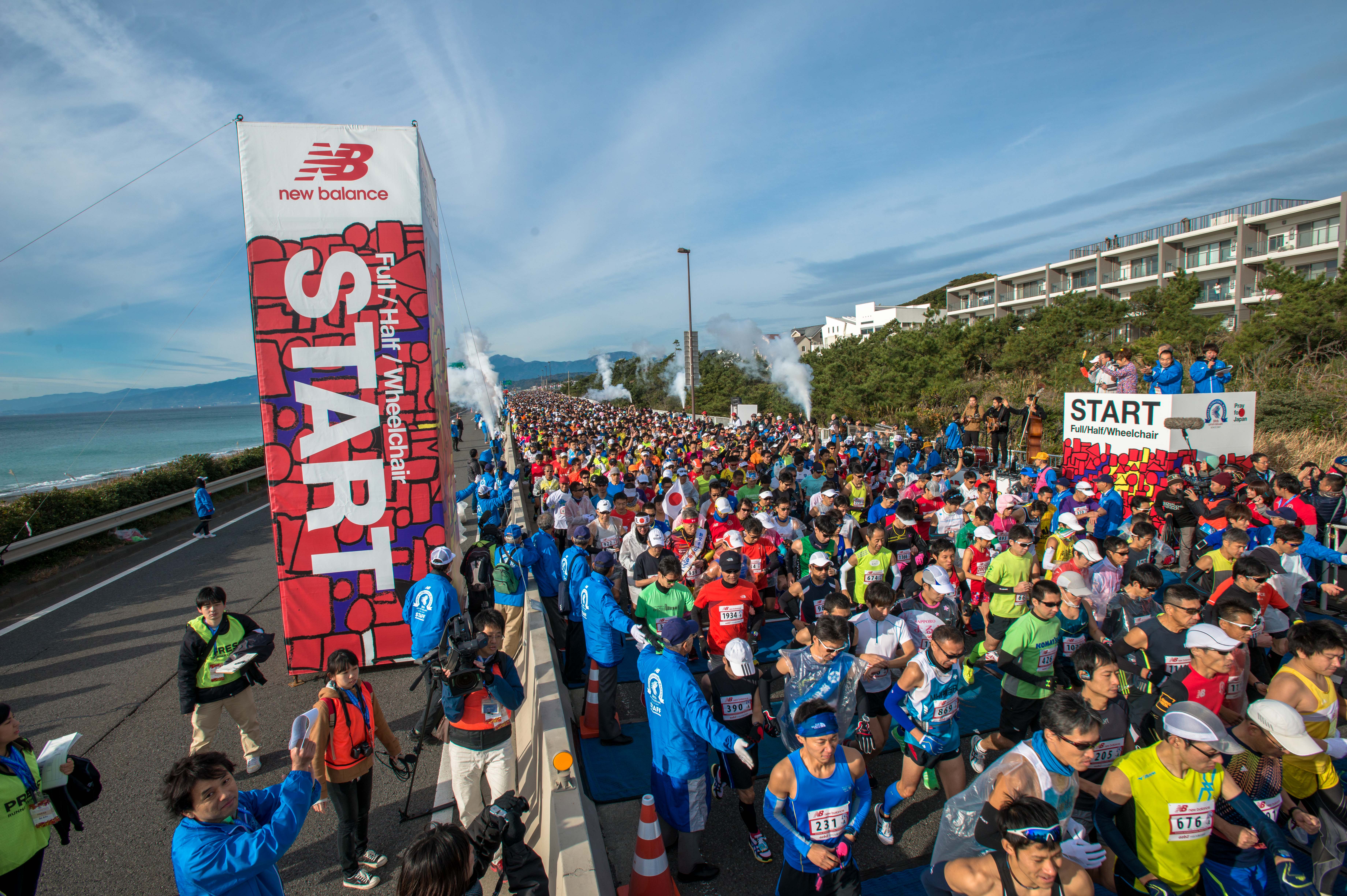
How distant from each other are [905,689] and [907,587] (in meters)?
3.85

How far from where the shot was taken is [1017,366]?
33094 mm

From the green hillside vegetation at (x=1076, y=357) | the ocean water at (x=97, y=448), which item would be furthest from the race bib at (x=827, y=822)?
the ocean water at (x=97, y=448)

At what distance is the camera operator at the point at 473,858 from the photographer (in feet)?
7.34

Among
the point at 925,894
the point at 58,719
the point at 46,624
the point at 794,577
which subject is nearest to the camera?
the point at 925,894

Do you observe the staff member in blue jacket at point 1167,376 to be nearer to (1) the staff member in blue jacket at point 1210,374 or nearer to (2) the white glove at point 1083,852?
(1) the staff member in blue jacket at point 1210,374

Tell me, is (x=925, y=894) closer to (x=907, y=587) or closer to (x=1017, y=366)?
(x=907, y=587)

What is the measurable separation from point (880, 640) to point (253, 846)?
4.22 metres

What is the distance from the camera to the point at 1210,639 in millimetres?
3928

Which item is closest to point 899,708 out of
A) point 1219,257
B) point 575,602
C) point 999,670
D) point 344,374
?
point 999,670

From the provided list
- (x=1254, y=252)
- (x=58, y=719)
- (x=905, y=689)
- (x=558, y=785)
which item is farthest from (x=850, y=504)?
(x=1254, y=252)

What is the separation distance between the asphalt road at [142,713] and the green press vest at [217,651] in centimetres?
82

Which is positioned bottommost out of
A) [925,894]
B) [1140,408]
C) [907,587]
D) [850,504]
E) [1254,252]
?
[925,894]

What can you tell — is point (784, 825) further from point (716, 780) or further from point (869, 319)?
point (869, 319)

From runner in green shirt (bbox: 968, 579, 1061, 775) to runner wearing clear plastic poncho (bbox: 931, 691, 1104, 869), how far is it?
1.51 m
